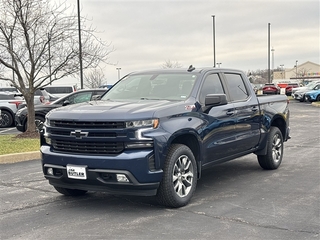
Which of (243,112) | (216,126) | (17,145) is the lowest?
(17,145)

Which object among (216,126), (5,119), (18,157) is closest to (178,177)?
(216,126)

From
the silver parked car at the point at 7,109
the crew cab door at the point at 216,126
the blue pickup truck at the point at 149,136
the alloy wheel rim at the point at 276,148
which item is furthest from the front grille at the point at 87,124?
the silver parked car at the point at 7,109

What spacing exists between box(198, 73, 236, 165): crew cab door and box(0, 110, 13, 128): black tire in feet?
42.0

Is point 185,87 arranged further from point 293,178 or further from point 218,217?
point 293,178

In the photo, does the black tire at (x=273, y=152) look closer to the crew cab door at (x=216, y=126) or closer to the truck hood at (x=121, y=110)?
the crew cab door at (x=216, y=126)

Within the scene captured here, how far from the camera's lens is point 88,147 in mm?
5004

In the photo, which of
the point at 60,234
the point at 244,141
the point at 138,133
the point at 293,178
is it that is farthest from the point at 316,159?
the point at 60,234

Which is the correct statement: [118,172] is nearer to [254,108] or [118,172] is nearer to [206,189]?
[206,189]

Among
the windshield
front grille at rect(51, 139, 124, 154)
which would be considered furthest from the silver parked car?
front grille at rect(51, 139, 124, 154)

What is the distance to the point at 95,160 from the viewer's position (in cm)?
487

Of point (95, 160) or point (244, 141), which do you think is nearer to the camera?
point (95, 160)

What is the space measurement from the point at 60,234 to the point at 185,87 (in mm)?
2690

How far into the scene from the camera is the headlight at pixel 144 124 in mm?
4828

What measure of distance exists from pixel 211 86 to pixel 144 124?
5.89ft
